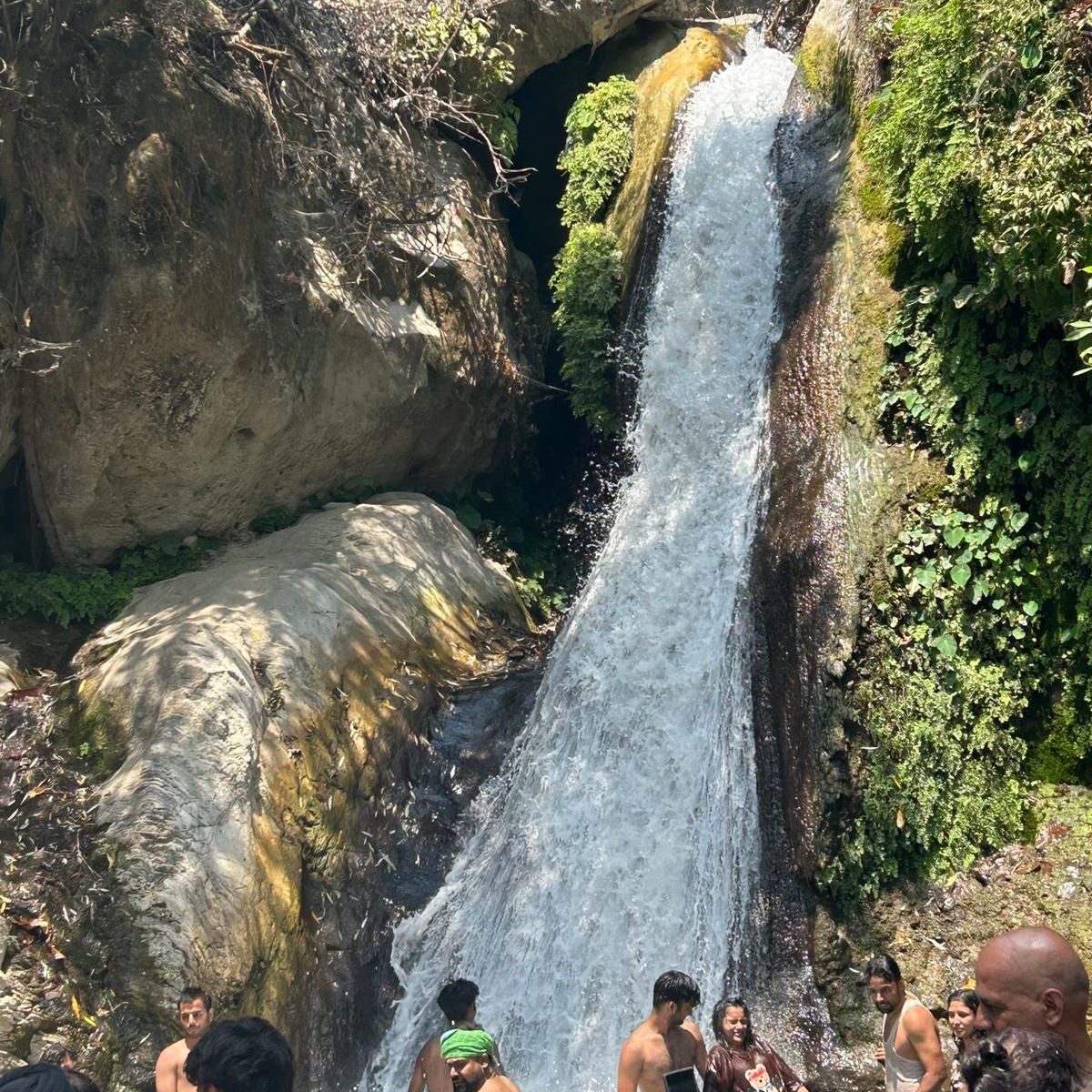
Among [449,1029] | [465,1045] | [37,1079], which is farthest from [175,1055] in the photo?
[37,1079]

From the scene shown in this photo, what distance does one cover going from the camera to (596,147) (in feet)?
45.2

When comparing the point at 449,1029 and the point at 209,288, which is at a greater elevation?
the point at 209,288

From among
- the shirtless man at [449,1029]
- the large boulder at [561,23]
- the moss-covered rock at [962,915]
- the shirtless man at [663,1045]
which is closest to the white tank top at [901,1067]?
the shirtless man at [663,1045]

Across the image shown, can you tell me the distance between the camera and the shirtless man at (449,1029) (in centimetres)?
532

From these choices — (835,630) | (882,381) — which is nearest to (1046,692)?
(835,630)

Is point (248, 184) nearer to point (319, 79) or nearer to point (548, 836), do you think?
point (319, 79)

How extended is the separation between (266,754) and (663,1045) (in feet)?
12.9

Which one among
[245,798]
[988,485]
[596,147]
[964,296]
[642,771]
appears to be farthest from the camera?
[596,147]

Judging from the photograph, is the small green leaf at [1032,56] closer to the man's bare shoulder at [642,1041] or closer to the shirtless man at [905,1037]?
Result: the shirtless man at [905,1037]

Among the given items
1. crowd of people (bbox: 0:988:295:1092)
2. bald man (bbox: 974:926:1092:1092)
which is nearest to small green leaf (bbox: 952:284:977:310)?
bald man (bbox: 974:926:1092:1092)

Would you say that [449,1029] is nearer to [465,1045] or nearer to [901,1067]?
[465,1045]

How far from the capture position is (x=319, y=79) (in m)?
11.3

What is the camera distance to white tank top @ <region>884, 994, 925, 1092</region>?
5332 mm

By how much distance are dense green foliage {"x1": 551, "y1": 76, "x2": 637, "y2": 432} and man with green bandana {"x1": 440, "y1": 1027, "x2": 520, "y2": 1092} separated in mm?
8881
